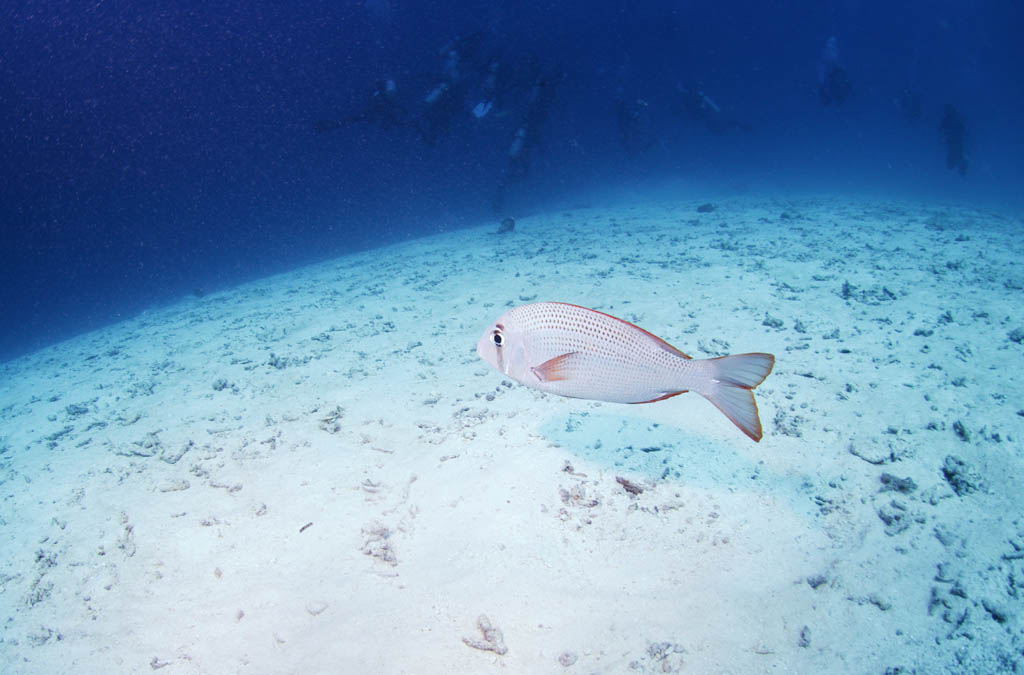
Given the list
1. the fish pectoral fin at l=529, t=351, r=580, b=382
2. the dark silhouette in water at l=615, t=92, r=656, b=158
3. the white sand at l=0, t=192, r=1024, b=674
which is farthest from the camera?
the dark silhouette in water at l=615, t=92, r=656, b=158

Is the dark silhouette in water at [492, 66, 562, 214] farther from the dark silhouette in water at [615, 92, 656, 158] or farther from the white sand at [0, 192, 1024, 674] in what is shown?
the white sand at [0, 192, 1024, 674]

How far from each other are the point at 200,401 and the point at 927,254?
13969mm

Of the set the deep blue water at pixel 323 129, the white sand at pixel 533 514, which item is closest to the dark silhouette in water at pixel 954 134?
the deep blue water at pixel 323 129

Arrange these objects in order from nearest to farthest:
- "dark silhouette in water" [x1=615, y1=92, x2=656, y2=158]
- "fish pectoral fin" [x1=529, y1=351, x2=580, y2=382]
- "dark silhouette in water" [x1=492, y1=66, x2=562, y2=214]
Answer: "fish pectoral fin" [x1=529, y1=351, x2=580, y2=382] < "dark silhouette in water" [x1=492, y1=66, x2=562, y2=214] < "dark silhouette in water" [x1=615, y1=92, x2=656, y2=158]

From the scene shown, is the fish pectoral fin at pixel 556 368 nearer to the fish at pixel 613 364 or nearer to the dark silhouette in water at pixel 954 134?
the fish at pixel 613 364

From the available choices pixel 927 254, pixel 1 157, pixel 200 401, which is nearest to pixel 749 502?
pixel 200 401

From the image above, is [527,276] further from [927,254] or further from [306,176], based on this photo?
[306,176]

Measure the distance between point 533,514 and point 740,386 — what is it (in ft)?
5.65

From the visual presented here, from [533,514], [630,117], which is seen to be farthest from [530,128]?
[533,514]

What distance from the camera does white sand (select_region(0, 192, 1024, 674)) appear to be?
2.37m

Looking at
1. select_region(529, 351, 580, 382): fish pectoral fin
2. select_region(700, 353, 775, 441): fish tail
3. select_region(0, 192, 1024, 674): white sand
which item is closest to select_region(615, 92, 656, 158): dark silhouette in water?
select_region(0, 192, 1024, 674): white sand

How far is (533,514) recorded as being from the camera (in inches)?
119

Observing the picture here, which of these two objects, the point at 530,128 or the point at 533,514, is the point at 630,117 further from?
the point at 533,514

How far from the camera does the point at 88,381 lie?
736cm
